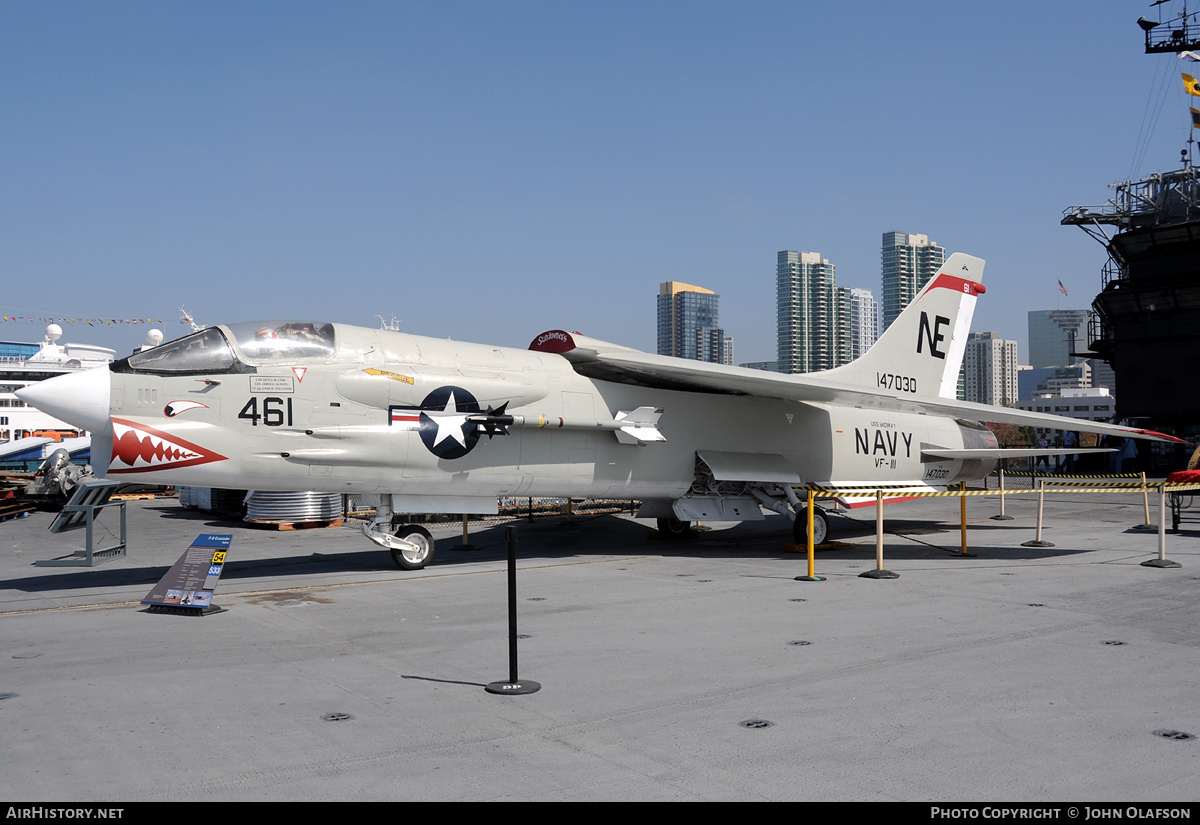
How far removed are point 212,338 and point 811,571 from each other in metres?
8.13

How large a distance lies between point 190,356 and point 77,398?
128 cm

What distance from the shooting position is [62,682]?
6262mm

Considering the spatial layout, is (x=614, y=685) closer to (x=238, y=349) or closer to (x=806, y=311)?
(x=238, y=349)

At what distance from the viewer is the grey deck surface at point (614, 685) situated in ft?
14.1

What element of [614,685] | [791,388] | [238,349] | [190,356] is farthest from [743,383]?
[614,685]

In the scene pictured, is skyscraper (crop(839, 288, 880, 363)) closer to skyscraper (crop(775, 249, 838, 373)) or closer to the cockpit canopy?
skyscraper (crop(775, 249, 838, 373))

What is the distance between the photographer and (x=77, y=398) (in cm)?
970

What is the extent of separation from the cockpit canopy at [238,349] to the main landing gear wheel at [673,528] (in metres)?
7.76

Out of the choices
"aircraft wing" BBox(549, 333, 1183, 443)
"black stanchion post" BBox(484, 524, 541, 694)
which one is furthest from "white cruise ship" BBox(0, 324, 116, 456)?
"black stanchion post" BBox(484, 524, 541, 694)

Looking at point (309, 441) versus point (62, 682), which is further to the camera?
point (309, 441)

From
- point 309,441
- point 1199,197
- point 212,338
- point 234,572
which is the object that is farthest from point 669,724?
point 1199,197

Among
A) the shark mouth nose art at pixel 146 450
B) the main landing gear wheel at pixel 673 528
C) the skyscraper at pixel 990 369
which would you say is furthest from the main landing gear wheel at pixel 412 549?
the skyscraper at pixel 990 369

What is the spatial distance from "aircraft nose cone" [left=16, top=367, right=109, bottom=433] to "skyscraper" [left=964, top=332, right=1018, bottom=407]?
184721 mm
